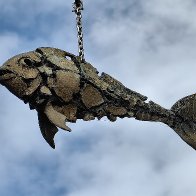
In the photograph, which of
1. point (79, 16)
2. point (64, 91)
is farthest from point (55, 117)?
point (79, 16)

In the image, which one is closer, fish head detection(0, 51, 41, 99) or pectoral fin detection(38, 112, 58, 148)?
fish head detection(0, 51, 41, 99)

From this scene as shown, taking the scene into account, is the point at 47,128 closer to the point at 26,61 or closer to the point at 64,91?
the point at 64,91

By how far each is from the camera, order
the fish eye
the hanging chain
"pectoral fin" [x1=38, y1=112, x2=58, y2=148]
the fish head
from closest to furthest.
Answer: the fish head, the fish eye, "pectoral fin" [x1=38, y1=112, x2=58, y2=148], the hanging chain

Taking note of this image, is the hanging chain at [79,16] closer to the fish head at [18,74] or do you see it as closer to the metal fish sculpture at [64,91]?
the metal fish sculpture at [64,91]

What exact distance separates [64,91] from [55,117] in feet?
0.86

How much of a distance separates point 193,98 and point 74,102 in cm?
152

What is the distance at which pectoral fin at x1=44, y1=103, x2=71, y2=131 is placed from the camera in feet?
20.2

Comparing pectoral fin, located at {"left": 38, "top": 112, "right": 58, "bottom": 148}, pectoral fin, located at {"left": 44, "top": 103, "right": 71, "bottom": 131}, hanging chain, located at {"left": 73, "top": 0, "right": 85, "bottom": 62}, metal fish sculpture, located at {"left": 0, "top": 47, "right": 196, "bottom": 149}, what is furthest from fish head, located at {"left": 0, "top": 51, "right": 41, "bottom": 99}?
hanging chain, located at {"left": 73, "top": 0, "right": 85, "bottom": 62}

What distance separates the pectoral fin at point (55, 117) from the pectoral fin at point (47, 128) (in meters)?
0.18

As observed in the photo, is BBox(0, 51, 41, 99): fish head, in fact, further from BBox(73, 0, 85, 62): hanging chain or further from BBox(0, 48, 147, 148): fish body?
BBox(73, 0, 85, 62): hanging chain

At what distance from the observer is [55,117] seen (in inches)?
243

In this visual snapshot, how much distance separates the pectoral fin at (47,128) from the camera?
640 cm

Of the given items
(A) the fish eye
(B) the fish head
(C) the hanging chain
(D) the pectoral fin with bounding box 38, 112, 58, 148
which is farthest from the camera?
(C) the hanging chain

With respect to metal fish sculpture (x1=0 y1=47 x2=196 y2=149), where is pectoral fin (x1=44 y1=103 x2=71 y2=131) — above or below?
below
